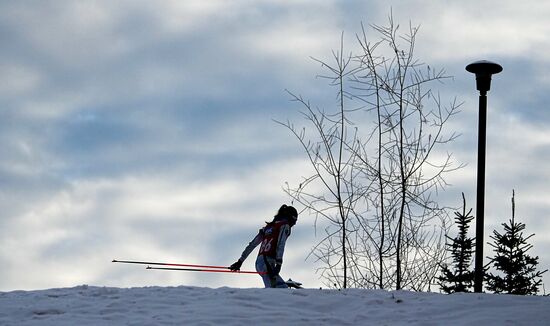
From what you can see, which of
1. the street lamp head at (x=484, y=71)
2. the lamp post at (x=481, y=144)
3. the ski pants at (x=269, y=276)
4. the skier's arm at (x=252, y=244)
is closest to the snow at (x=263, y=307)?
the lamp post at (x=481, y=144)

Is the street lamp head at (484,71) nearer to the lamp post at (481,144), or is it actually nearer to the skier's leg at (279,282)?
the lamp post at (481,144)

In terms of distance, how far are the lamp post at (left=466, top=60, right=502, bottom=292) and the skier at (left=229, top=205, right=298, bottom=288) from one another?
9.58 feet

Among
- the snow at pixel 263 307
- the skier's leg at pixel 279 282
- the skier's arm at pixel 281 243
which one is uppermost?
the skier's arm at pixel 281 243

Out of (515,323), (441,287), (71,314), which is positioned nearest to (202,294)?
(71,314)

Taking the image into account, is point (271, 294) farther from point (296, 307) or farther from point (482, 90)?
point (482, 90)

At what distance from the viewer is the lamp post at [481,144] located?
42.8ft

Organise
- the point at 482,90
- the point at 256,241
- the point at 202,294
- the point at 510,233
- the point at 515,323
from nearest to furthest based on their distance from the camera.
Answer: the point at 515,323, the point at 202,294, the point at 482,90, the point at 256,241, the point at 510,233

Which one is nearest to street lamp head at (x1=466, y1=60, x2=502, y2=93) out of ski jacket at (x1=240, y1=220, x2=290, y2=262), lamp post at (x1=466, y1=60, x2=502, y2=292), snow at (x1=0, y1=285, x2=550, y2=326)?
lamp post at (x1=466, y1=60, x2=502, y2=292)

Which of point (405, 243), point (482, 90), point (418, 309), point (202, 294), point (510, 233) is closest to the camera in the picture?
point (418, 309)

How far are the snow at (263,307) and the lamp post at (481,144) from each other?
35.6 inches

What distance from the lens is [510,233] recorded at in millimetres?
27375

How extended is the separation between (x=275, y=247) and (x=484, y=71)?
163 inches

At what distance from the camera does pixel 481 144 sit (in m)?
13.6

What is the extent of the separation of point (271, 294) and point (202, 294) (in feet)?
3.11
